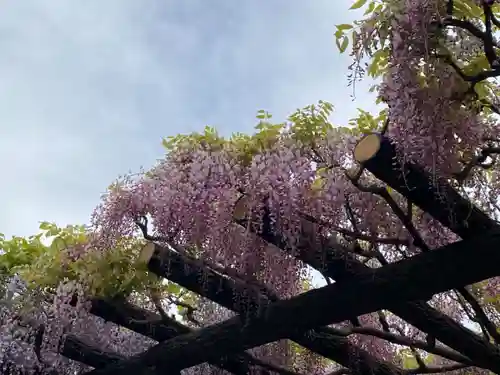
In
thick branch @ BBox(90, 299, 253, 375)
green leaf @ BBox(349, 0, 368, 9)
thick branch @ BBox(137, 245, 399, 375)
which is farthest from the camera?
thick branch @ BBox(90, 299, 253, 375)

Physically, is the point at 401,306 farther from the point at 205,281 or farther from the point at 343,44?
the point at 343,44

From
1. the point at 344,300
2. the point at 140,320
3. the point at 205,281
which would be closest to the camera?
the point at 344,300

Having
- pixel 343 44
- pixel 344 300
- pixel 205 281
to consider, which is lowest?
pixel 344 300

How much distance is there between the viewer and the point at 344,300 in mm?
2553

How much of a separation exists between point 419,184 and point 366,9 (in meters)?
0.63

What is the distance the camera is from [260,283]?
2.80m

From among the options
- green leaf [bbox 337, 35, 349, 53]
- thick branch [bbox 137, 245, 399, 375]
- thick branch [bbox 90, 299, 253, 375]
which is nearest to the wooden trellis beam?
green leaf [bbox 337, 35, 349, 53]

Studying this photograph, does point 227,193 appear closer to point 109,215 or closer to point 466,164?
point 109,215

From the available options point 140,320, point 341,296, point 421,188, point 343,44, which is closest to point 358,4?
point 343,44

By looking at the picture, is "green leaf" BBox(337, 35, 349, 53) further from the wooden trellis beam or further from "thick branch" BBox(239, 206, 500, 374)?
"thick branch" BBox(239, 206, 500, 374)

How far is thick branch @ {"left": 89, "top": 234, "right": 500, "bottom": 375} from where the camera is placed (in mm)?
2260

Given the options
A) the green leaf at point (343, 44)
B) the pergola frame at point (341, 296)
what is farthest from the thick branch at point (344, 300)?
the green leaf at point (343, 44)

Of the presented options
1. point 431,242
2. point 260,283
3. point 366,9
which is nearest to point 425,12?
point 366,9

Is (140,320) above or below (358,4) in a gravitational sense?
below
